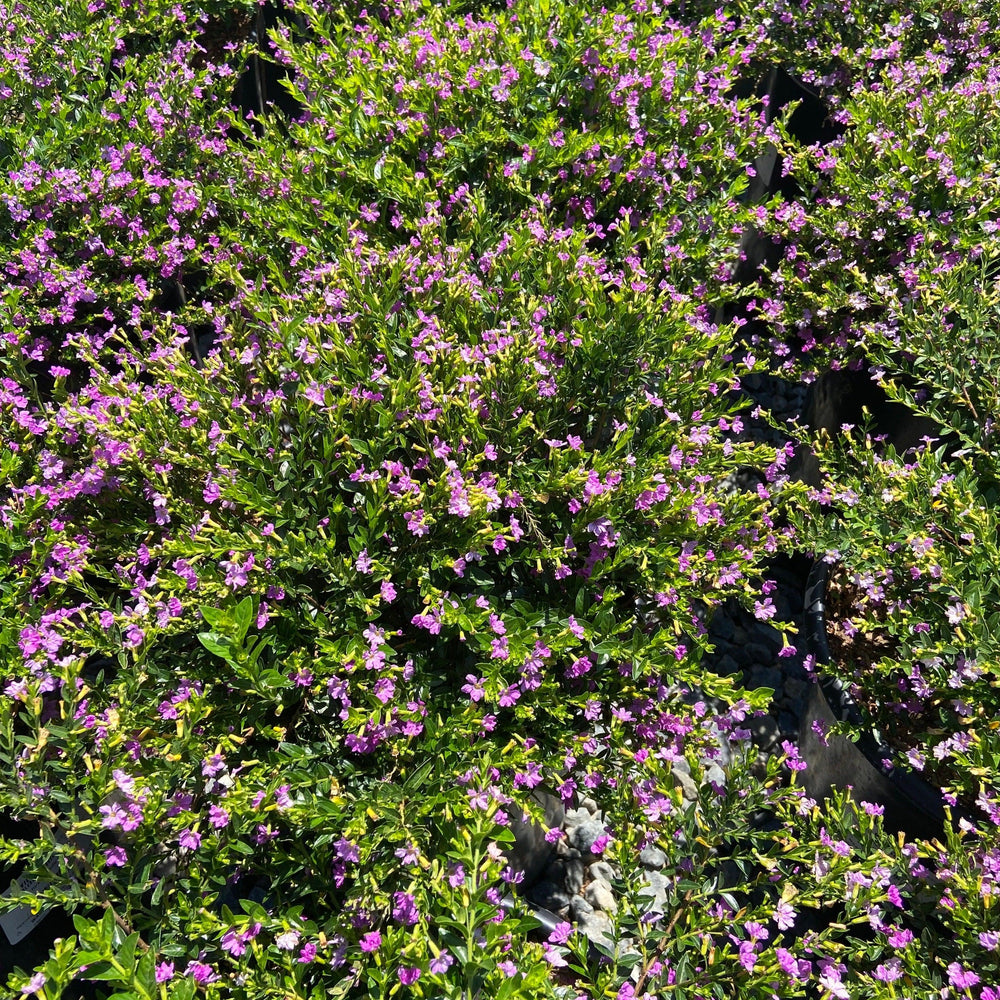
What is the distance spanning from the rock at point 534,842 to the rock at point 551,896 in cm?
4

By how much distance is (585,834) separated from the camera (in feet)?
10.2

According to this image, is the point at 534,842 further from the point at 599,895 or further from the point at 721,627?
the point at 721,627

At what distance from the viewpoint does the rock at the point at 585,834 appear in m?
3.09

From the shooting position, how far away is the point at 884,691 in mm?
2564

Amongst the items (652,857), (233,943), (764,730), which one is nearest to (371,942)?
(233,943)

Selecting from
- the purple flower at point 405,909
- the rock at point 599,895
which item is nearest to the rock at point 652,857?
the rock at point 599,895

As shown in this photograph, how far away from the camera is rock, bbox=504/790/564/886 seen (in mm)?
2529

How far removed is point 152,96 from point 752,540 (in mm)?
3515

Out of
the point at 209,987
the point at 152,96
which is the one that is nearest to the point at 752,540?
the point at 209,987

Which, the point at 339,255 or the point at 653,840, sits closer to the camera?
the point at 653,840

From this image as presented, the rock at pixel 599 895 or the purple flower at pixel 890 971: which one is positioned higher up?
the purple flower at pixel 890 971

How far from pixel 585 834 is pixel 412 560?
1659 millimetres

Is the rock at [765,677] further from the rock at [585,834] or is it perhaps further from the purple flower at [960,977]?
the purple flower at [960,977]

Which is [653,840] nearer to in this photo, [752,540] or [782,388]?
[752,540]
